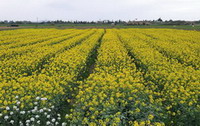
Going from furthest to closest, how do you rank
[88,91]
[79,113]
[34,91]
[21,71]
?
[21,71]
[34,91]
[88,91]
[79,113]

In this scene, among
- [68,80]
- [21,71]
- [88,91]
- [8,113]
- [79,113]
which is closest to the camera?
[79,113]

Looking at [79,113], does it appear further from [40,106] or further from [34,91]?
[34,91]

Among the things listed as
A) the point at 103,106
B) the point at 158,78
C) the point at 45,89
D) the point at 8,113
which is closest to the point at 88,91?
the point at 103,106

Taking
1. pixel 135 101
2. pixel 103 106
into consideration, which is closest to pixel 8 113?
pixel 103 106

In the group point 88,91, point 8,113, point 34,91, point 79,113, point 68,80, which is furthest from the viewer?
point 68,80

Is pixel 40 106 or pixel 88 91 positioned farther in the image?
pixel 88 91

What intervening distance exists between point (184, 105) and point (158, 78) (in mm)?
2949

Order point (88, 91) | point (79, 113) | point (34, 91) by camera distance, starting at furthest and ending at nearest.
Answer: point (34, 91) → point (88, 91) → point (79, 113)

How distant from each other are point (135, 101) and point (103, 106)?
3.33 feet

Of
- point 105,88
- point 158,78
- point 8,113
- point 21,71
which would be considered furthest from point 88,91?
point 21,71

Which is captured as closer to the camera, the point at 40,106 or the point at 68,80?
the point at 40,106

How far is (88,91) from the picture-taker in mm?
7090

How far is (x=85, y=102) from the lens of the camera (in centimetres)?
630

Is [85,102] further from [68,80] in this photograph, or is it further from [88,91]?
[68,80]
